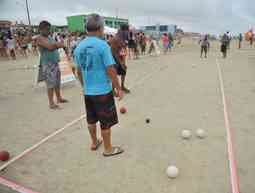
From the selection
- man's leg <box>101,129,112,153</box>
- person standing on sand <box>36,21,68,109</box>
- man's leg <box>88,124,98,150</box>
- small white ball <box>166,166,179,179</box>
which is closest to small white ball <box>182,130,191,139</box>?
small white ball <box>166,166,179,179</box>

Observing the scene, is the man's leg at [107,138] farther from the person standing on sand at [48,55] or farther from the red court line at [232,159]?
the person standing on sand at [48,55]

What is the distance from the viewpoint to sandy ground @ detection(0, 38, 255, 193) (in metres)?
2.56

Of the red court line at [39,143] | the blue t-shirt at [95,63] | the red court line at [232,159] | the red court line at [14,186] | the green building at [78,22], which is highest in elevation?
the green building at [78,22]

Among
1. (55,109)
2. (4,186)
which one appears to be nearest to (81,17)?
(55,109)

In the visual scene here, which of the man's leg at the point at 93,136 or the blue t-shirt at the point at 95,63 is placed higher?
the blue t-shirt at the point at 95,63

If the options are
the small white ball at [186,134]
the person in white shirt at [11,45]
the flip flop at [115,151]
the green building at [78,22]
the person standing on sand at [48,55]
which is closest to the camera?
the flip flop at [115,151]

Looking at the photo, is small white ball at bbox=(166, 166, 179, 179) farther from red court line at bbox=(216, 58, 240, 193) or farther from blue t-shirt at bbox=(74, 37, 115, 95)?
blue t-shirt at bbox=(74, 37, 115, 95)

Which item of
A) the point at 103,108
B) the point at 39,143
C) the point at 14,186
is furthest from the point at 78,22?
the point at 14,186

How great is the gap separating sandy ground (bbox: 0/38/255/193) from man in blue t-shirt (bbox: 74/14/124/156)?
0.58 m

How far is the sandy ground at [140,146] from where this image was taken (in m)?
2.56

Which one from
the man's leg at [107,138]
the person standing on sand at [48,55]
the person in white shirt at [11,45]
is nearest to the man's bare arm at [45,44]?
the person standing on sand at [48,55]

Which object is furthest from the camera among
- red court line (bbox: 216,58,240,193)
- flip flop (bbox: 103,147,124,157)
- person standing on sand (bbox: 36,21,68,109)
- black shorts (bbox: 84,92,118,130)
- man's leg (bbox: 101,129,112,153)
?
person standing on sand (bbox: 36,21,68,109)

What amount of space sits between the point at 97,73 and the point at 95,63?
129 mm

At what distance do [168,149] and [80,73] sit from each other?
5.44ft
